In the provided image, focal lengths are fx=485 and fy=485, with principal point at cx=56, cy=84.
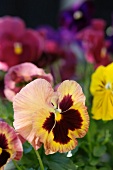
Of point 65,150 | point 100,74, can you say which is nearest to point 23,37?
point 100,74

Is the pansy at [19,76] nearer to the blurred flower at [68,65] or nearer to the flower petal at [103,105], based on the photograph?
the flower petal at [103,105]

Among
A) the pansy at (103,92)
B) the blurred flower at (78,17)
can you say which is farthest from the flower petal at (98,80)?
the blurred flower at (78,17)

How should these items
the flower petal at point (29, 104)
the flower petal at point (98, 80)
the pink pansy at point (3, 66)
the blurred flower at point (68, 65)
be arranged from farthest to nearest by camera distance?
the blurred flower at point (68, 65) → the pink pansy at point (3, 66) → the flower petal at point (98, 80) → the flower petal at point (29, 104)

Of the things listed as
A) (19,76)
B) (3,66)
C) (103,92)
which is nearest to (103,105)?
(103,92)

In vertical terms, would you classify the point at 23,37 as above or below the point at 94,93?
above

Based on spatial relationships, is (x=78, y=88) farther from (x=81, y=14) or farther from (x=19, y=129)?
(x=81, y=14)

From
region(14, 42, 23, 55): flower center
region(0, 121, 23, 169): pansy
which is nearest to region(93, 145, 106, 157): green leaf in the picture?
region(0, 121, 23, 169): pansy
